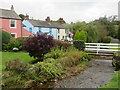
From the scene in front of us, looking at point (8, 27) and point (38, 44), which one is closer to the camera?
point (38, 44)

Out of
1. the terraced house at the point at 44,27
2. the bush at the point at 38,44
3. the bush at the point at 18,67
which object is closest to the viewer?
the bush at the point at 18,67

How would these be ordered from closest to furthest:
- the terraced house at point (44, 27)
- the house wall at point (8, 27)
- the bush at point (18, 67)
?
the bush at point (18, 67) < the house wall at point (8, 27) < the terraced house at point (44, 27)

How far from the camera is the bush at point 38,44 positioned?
949 cm

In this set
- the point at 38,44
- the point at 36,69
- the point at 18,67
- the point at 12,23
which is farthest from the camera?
the point at 12,23

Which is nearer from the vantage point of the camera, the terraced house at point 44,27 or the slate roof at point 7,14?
the slate roof at point 7,14

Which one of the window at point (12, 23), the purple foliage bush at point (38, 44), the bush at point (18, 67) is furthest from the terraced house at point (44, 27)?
the bush at point (18, 67)

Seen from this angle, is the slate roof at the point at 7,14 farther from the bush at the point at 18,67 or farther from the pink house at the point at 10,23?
the bush at the point at 18,67

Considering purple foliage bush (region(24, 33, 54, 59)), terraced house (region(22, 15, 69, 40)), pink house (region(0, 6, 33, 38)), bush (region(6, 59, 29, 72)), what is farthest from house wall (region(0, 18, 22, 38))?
bush (region(6, 59, 29, 72))

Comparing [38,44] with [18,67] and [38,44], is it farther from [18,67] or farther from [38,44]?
[18,67]

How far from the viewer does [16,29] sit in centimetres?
2595

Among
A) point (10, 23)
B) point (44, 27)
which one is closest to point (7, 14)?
point (10, 23)

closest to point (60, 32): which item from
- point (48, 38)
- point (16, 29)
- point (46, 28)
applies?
point (46, 28)

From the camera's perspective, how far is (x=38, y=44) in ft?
31.1

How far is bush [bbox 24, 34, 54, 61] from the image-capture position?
9.49 meters
